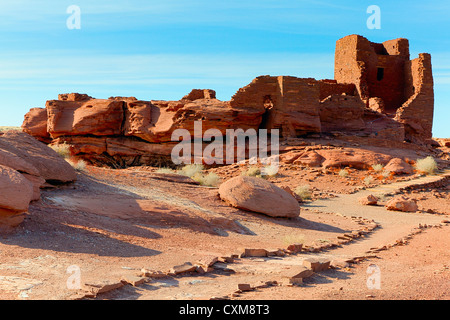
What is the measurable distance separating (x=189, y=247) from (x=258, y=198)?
13.7 feet

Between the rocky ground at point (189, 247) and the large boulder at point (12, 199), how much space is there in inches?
7.7

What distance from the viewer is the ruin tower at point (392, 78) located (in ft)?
106

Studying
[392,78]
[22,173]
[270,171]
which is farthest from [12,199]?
[392,78]

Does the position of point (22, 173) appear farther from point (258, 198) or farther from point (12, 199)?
point (258, 198)

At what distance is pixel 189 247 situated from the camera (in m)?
8.23

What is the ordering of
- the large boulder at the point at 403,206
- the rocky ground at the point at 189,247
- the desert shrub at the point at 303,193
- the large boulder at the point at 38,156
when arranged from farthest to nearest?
the desert shrub at the point at 303,193
the large boulder at the point at 403,206
the large boulder at the point at 38,156
the rocky ground at the point at 189,247

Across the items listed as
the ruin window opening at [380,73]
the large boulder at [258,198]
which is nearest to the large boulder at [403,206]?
the large boulder at [258,198]


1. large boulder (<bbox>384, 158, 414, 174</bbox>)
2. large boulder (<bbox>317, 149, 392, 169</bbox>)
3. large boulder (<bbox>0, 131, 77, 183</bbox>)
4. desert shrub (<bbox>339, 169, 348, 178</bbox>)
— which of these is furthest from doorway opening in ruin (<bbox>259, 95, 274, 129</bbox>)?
large boulder (<bbox>0, 131, 77, 183</bbox>)

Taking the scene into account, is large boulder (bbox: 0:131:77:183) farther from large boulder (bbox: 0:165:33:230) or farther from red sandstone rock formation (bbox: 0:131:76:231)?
large boulder (bbox: 0:165:33:230)

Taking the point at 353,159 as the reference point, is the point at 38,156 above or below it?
above

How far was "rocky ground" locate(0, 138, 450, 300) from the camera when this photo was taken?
545cm

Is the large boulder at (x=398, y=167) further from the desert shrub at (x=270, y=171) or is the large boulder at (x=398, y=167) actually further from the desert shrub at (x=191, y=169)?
the desert shrub at (x=191, y=169)

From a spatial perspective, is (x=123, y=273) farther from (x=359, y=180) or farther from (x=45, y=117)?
(x=45, y=117)

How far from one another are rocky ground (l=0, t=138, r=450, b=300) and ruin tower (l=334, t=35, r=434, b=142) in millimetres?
18715
